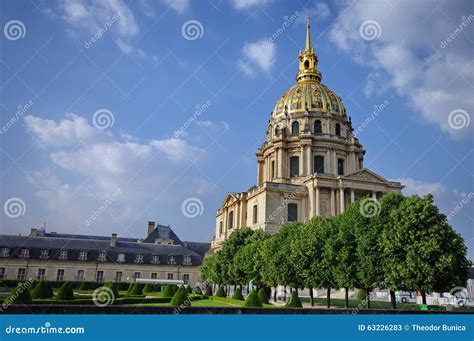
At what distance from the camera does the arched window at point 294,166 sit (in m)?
73.5

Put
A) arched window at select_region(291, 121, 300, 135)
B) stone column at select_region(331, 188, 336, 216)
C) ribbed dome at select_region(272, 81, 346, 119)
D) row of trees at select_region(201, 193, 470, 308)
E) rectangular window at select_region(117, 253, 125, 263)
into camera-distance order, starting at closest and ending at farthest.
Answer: row of trees at select_region(201, 193, 470, 308), stone column at select_region(331, 188, 336, 216), rectangular window at select_region(117, 253, 125, 263), arched window at select_region(291, 121, 300, 135), ribbed dome at select_region(272, 81, 346, 119)

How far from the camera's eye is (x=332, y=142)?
73.2 m

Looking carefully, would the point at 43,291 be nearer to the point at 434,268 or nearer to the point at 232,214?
the point at 434,268

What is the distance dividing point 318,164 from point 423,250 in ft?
163

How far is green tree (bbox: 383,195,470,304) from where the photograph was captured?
920 inches

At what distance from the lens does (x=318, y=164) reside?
→ 72.8 m

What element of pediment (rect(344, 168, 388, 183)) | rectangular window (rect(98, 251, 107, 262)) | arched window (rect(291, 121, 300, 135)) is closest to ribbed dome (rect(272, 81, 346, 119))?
arched window (rect(291, 121, 300, 135))

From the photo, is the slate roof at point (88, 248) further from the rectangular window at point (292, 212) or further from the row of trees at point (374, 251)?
the row of trees at point (374, 251)

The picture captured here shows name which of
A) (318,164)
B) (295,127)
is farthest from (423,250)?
(295,127)

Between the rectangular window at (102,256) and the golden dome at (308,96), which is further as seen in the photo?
the golden dome at (308,96)

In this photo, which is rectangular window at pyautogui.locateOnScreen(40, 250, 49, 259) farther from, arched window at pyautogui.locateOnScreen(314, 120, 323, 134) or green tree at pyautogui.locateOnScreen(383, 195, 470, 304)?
green tree at pyautogui.locateOnScreen(383, 195, 470, 304)

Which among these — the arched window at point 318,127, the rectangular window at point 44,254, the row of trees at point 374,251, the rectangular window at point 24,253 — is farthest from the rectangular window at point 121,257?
the arched window at point 318,127

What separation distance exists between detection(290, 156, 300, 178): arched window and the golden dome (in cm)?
905

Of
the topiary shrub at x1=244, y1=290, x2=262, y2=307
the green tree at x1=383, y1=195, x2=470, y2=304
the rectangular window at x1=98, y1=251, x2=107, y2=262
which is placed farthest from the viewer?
the rectangular window at x1=98, y1=251, x2=107, y2=262
